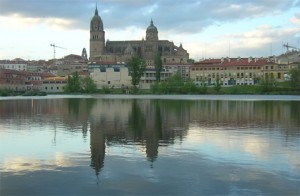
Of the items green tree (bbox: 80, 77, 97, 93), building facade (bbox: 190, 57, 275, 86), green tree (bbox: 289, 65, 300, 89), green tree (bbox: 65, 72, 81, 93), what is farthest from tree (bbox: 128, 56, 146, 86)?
green tree (bbox: 289, 65, 300, 89)

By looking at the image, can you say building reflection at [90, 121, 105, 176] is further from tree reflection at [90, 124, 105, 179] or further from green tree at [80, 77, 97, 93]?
green tree at [80, 77, 97, 93]

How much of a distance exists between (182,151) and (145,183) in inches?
234

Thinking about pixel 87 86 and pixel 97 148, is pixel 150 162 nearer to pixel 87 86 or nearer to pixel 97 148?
pixel 97 148

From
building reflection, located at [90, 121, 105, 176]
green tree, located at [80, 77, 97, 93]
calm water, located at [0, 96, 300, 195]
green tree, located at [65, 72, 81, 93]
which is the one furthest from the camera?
green tree, located at [80, 77, 97, 93]

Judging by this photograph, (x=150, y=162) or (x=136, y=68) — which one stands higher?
(x=136, y=68)

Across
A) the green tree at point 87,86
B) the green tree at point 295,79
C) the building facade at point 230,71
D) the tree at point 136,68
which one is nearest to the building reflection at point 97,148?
the green tree at point 295,79

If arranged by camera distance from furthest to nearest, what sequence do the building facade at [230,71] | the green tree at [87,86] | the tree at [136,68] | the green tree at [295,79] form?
the building facade at [230,71]
the green tree at [87,86]
the tree at [136,68]
the green tree at [295,79]

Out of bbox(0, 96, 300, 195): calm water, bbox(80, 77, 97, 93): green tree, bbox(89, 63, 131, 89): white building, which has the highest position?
bbox(89, 63, 131, 89): white building

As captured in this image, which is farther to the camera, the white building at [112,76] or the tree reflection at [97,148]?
the white building at [112,76]

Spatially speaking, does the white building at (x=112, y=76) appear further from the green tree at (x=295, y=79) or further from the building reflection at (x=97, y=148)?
the building reflection at (x=97, y=148)

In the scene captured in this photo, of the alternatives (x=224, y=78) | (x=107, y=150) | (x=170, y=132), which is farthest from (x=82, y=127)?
(x=224, y=78)

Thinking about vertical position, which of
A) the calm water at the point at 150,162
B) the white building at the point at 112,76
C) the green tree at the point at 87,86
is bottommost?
the calm water at the point at 150,162

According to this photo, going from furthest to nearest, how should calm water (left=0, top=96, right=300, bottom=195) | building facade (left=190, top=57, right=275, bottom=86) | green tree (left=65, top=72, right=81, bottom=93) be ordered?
building facade (left=190, top=57, right=275, bottom=86) → green tree (left=65, top=72, right=81, bottom=93) → calm water (left=0, top=96, right=300, bottom=195)

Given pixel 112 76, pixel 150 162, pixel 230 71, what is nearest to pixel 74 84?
pixel 112 76
